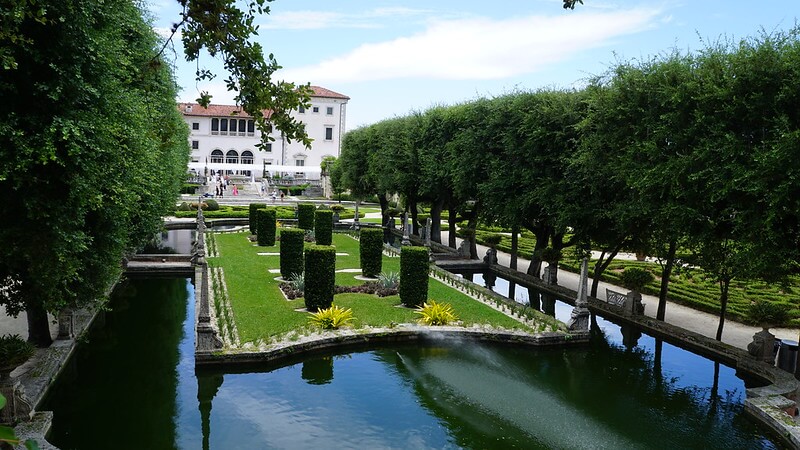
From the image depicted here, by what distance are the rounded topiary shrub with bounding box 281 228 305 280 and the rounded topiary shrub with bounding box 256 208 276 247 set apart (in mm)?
7867

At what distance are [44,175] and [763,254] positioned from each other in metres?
12.4

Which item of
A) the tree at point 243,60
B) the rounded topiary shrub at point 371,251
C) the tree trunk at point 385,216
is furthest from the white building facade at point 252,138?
the tree at point 243,60

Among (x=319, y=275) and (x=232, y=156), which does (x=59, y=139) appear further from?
(x=232, y=156)

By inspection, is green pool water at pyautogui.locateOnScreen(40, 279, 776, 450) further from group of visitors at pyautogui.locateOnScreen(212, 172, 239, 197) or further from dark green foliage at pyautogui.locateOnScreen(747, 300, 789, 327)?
group of visitors at pyautogui.locateOnScreen(212, 172, 239, 197)

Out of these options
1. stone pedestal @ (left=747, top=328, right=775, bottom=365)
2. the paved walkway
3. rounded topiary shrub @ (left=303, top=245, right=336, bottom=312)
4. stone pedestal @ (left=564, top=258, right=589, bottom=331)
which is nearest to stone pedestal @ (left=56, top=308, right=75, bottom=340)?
rounded topiary shrub @ (left=303, top=245, right=336, bottom=312)

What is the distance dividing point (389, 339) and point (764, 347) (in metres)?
8.25

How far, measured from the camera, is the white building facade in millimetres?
68500

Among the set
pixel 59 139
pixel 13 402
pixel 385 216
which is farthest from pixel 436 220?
pixel 59 139

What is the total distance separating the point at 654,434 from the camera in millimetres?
10211

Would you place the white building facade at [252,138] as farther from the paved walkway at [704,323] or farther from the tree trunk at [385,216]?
the paved walkway at [704,323]

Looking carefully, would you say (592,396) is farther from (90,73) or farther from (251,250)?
(251,250)

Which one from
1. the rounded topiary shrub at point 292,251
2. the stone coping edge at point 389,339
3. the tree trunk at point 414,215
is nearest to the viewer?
the stone coping edge at point 389,339

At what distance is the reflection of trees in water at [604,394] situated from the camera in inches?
401

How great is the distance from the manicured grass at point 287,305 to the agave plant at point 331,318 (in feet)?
0.84
